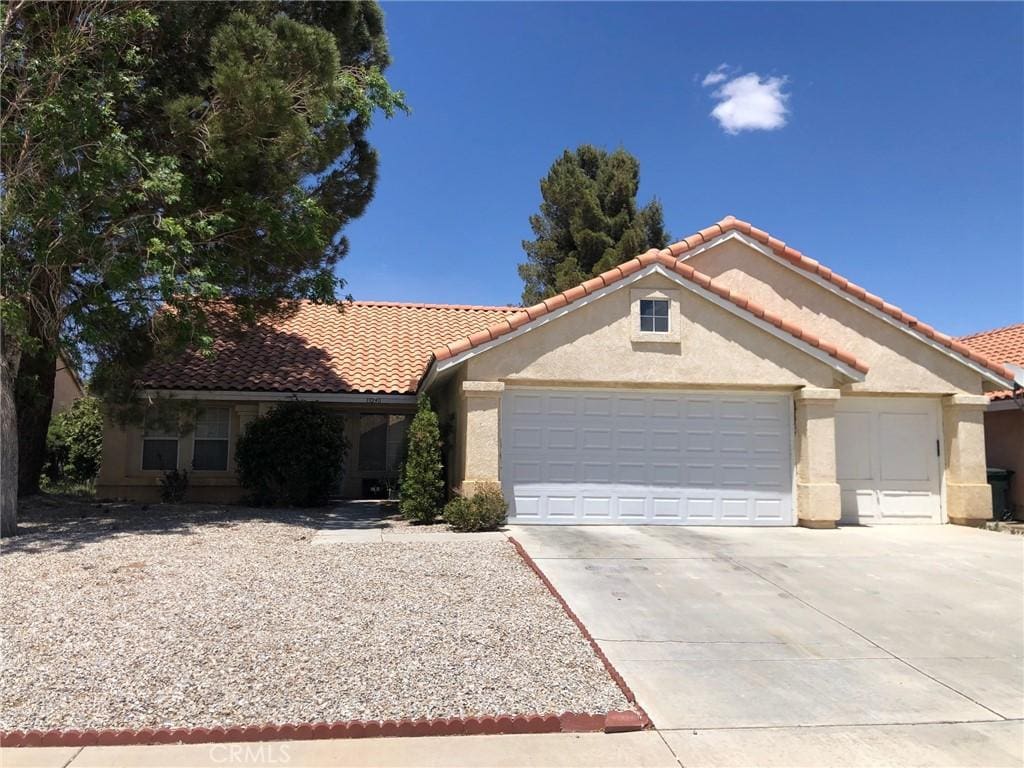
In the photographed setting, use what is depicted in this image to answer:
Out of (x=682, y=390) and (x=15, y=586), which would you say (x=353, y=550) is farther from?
(x=682, y=390)

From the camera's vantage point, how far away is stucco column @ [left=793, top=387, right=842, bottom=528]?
12.0 meters

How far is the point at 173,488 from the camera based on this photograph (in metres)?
15.3

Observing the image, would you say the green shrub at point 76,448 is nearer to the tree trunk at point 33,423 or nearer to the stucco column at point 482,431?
the tree trunk at point 33,423

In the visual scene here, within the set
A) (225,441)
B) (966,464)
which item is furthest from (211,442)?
(966,464)

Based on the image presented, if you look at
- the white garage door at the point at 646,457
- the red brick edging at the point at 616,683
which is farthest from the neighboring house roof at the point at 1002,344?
the red brick edging at the point at 616,683

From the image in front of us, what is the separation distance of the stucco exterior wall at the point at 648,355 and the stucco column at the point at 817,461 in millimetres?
302

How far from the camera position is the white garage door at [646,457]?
11.9 meters

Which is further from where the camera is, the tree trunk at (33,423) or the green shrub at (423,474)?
the tree trunk at (33,423)

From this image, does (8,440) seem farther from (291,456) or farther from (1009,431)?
(1009,431)

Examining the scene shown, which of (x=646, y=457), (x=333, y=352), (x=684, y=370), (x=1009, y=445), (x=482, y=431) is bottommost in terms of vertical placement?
(x=646, y=457)

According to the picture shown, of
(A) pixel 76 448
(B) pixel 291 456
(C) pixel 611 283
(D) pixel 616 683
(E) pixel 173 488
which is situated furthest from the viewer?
(A) pixel 76 448

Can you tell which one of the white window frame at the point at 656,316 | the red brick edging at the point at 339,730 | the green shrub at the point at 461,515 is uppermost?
the white window frame at the point at 656,316

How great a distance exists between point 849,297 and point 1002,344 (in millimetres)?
6782

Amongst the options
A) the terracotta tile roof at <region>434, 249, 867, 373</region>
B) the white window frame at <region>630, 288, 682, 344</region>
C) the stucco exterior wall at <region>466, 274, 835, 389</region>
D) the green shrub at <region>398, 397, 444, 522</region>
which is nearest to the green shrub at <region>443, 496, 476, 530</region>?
the green shrub at <region>398, 397, 444, 522</region>
